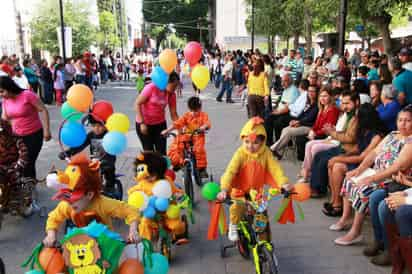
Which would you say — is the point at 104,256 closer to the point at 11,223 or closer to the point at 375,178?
the point at 375,178

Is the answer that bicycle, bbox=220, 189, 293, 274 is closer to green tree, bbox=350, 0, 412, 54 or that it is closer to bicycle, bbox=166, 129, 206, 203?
bicycle, bbox=166, 129, 206, 203

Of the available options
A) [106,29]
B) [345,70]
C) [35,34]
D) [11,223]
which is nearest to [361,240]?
[11,223]

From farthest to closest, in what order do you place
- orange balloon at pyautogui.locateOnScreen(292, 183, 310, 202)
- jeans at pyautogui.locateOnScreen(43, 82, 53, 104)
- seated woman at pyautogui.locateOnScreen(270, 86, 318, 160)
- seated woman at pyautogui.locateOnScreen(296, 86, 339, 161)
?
jeans at pyautogui.locateOnScreen(43, 82, 53, 104)
seated woman at pyautogui.locateOnScreen(270, 86, 318, 160)
seated woman at pyautogui.locateOnScreen(296, 86, 339, 161)
orange balloon at pyautogui.locateOnScreen(292, 183, 310, 202)

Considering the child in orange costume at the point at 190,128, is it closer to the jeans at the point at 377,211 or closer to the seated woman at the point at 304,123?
the seated woman at the point at 304,123

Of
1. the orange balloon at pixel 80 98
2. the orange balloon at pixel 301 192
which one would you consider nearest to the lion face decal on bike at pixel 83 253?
the orange balloon at pixel 301 192

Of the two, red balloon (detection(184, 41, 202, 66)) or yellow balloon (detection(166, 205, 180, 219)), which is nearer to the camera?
yellow balloon (detection(166, 205, 180, 219))

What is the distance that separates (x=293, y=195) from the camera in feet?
12.6

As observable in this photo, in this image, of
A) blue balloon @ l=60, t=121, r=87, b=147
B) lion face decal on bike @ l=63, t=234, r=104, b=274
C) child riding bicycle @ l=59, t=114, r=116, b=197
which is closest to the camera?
lion face decal on bike @ l=63, t=234, r=104, b=274

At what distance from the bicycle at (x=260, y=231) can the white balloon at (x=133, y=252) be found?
967 millimetres

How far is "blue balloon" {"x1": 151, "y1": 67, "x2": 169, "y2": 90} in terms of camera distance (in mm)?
5668

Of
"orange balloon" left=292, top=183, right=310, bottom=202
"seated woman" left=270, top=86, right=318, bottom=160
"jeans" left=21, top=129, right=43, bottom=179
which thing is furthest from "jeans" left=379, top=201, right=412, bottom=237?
"jeans" left=21, top=129, right=43, bottom=179

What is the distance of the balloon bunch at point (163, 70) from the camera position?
18.6ft

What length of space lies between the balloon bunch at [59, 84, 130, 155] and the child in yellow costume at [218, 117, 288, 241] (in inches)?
43.1

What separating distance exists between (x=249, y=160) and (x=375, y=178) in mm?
1333
